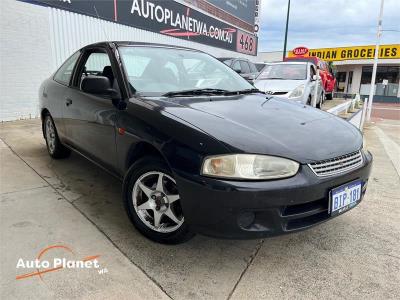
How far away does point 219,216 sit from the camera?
1984 millimetres

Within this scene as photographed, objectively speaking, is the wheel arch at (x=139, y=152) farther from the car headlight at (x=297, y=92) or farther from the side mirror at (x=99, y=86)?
the car headlight at (x=297, y=92)

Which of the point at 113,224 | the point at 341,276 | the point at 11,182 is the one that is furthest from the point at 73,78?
the point at 341,276

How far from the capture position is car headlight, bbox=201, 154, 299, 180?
1.97 metres

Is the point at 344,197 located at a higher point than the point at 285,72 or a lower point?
lower

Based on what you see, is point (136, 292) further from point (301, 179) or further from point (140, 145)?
point (301, 179)

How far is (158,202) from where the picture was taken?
2.39m

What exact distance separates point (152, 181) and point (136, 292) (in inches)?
30.8

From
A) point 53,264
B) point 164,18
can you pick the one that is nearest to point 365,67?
point 164,18

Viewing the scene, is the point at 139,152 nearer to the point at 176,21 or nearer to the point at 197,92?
the point at 197,92

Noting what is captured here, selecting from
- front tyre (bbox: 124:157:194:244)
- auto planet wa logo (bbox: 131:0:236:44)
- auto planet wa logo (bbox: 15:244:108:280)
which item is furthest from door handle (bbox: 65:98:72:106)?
auto planet wa logo (bbox: 131:0:236:44)

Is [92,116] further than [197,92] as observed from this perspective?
Yes

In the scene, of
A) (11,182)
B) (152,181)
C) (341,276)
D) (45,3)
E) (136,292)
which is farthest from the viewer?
(45,3)

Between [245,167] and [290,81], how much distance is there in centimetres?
608

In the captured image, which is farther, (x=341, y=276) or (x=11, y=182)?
(x=11, y=182)
